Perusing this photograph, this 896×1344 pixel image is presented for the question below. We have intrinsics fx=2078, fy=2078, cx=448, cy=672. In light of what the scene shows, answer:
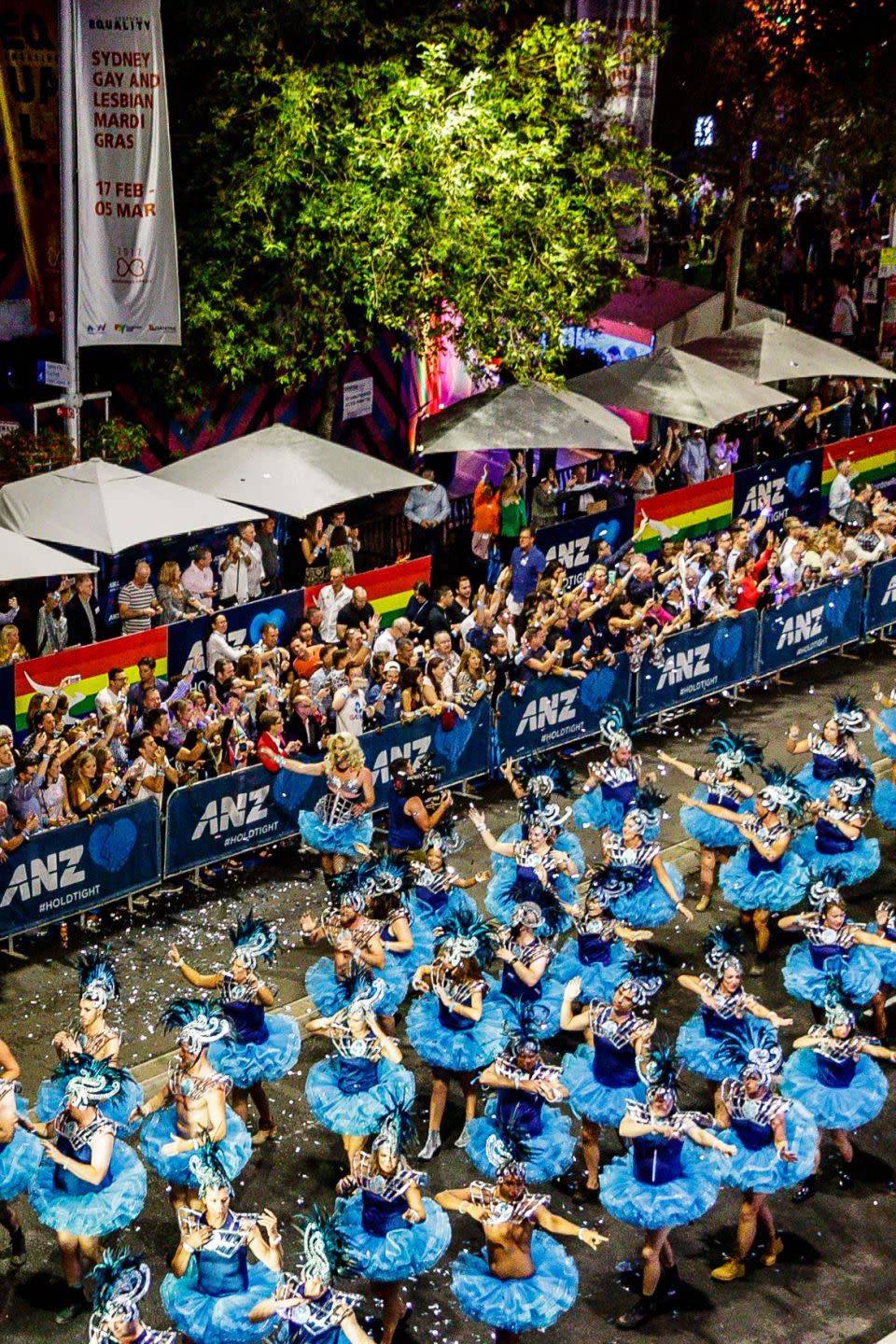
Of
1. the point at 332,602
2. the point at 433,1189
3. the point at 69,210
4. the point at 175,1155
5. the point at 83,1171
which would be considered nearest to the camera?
the point at 83,1171

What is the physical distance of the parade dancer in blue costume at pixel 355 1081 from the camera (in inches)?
581

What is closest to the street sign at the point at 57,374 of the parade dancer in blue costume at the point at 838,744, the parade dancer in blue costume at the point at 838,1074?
the parade dancer in blue costume at the point at 838,744

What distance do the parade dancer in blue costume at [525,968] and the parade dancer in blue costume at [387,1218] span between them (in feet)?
8.72

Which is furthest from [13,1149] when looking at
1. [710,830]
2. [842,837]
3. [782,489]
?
[782,489]

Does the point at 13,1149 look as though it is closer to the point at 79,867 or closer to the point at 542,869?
the point at 79,867

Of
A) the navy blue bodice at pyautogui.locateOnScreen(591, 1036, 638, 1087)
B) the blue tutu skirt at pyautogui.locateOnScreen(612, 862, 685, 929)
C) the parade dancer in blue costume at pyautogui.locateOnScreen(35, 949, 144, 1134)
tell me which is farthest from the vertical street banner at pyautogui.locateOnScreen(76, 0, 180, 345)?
the navy blue bodice at pyautogui.locateOnScreen(591, 1036, 638, 1087)

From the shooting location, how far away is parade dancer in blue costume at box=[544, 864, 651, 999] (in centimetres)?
1670

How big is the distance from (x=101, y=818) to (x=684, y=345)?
14567 mm

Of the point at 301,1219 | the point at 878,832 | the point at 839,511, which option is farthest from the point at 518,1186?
the point at 839,511

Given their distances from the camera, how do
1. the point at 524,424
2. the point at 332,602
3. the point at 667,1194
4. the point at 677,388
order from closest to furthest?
the point at 667,1194
the point at 332,602
the point at 524,424
the point at 677,388

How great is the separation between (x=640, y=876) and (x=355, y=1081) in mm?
4060

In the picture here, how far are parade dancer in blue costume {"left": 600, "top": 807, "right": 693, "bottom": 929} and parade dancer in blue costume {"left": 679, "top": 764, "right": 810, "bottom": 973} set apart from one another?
80 centimetres

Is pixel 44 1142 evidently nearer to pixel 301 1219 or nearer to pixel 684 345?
pixel 301 1219

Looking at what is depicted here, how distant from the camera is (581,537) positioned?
24953 mm
